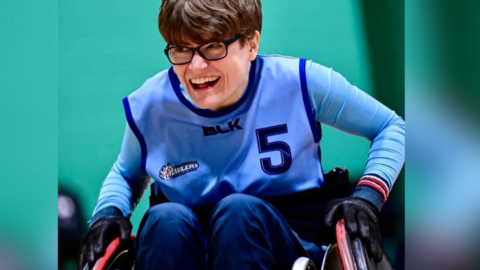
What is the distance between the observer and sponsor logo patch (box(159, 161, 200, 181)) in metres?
1.33

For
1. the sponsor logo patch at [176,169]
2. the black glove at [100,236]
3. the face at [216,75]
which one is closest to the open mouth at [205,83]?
the face at [216,75]

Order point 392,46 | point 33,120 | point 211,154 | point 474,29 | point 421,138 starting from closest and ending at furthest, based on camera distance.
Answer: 1. point 474,29
2. point 421,138
3. point 33,120
4. point 211,154
5. point 392,46

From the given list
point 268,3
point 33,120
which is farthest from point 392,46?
point 33,120

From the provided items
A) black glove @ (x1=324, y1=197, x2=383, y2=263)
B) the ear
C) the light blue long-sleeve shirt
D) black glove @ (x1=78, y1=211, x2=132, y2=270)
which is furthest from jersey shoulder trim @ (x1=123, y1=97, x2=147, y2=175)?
black glove @ (x1=324, y1=197, x2=383, y2=263)

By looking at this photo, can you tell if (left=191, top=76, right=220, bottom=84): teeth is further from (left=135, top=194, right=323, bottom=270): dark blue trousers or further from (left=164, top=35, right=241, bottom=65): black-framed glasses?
(left=135, top=194, right=323, bottom=270): dark blue trousers

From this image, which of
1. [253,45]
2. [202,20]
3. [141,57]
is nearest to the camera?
[202,20]

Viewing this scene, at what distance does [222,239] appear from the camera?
1.09 m

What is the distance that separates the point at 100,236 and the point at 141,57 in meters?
0.49

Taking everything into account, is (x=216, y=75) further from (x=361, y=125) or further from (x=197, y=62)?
(x=361, y=125)

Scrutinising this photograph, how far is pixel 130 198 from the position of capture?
141 cm

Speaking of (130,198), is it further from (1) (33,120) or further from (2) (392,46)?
(2) (392,46)

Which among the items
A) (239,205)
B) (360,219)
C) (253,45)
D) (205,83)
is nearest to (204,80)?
(205,83)

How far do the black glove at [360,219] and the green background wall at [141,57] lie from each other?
325 mm

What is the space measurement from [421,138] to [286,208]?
32 centimetres
